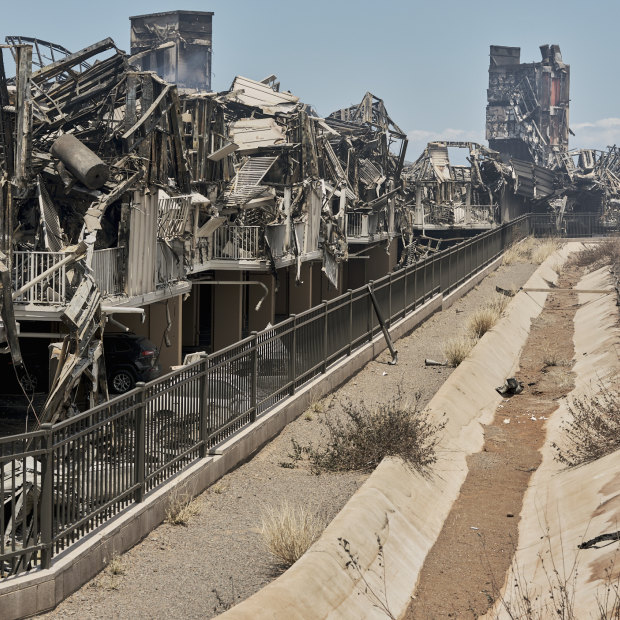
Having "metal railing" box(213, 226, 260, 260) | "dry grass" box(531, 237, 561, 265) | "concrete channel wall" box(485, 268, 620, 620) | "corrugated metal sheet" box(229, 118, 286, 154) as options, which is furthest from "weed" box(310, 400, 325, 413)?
"dry grass" box(531, 237, 561, 265)

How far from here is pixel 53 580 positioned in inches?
342

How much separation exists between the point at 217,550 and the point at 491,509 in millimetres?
4580

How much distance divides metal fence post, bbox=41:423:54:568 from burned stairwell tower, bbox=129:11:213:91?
83443 millimetres

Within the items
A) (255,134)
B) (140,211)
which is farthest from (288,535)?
(255,134)

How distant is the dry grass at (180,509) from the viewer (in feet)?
36.9

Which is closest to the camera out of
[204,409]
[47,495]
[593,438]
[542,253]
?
[47,495]

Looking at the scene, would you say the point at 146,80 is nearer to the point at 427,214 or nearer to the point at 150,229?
A: the point at 150,229

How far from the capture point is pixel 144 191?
821 inches

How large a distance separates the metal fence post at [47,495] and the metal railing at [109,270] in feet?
32.6

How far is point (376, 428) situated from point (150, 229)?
9.06 meters

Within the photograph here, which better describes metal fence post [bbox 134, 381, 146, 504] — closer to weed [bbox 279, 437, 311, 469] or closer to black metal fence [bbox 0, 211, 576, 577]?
black metal fence [bbox 0, 211, 576, 577]

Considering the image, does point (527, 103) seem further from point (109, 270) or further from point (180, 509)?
point (180, 509)

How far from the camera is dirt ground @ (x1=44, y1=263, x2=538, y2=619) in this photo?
8.88 metres

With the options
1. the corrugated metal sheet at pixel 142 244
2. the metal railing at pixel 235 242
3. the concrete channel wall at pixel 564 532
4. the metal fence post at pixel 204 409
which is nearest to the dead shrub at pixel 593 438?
the concrete channel wall at pixel 564 532
